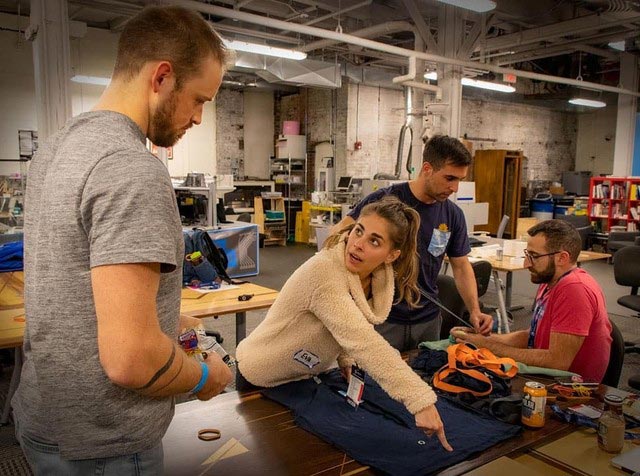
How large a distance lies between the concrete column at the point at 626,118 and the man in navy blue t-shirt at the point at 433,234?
35.7 feet

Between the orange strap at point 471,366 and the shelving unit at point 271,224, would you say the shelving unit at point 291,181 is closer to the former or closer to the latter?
the shelving unit at point 271,224

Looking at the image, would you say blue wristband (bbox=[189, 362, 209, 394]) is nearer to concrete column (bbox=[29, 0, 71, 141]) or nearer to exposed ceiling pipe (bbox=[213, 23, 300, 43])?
concrete column (bbox=[29, 0, 71, 141])

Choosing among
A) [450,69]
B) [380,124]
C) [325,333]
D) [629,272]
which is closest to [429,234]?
[325,333]

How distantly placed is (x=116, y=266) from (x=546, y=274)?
213 cm

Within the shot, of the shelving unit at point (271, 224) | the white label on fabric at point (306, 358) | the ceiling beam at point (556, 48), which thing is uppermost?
the ceiling beam at point (556, 48)

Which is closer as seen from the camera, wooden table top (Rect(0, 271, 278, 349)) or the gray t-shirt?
the gray t-shirt

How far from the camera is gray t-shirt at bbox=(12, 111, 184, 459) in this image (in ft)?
2.81

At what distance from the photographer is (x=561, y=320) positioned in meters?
2.23

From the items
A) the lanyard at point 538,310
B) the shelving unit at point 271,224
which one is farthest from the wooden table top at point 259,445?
the shelving unit at point 271,224

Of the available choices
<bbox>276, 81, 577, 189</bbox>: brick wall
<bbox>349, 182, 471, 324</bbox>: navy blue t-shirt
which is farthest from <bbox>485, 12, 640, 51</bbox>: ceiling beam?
<bbox>349, 182, 471, 324</bbox>: navy blue t-shirt

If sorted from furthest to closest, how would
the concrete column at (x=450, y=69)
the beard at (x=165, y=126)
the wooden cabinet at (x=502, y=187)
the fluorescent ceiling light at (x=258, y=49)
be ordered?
1. the wooden cabinet at (x=502, y=187)
2. the concrete column at (x=450, y=69)
3. the fluorescent ceiling light at (x=258, y=49)
4. the beard at (x=165, y=126)

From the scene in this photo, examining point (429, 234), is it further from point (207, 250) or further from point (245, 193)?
point (245, 193)

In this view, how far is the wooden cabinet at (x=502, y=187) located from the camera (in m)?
11.5

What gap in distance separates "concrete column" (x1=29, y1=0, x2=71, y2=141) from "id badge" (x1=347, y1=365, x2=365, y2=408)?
4.42 m
